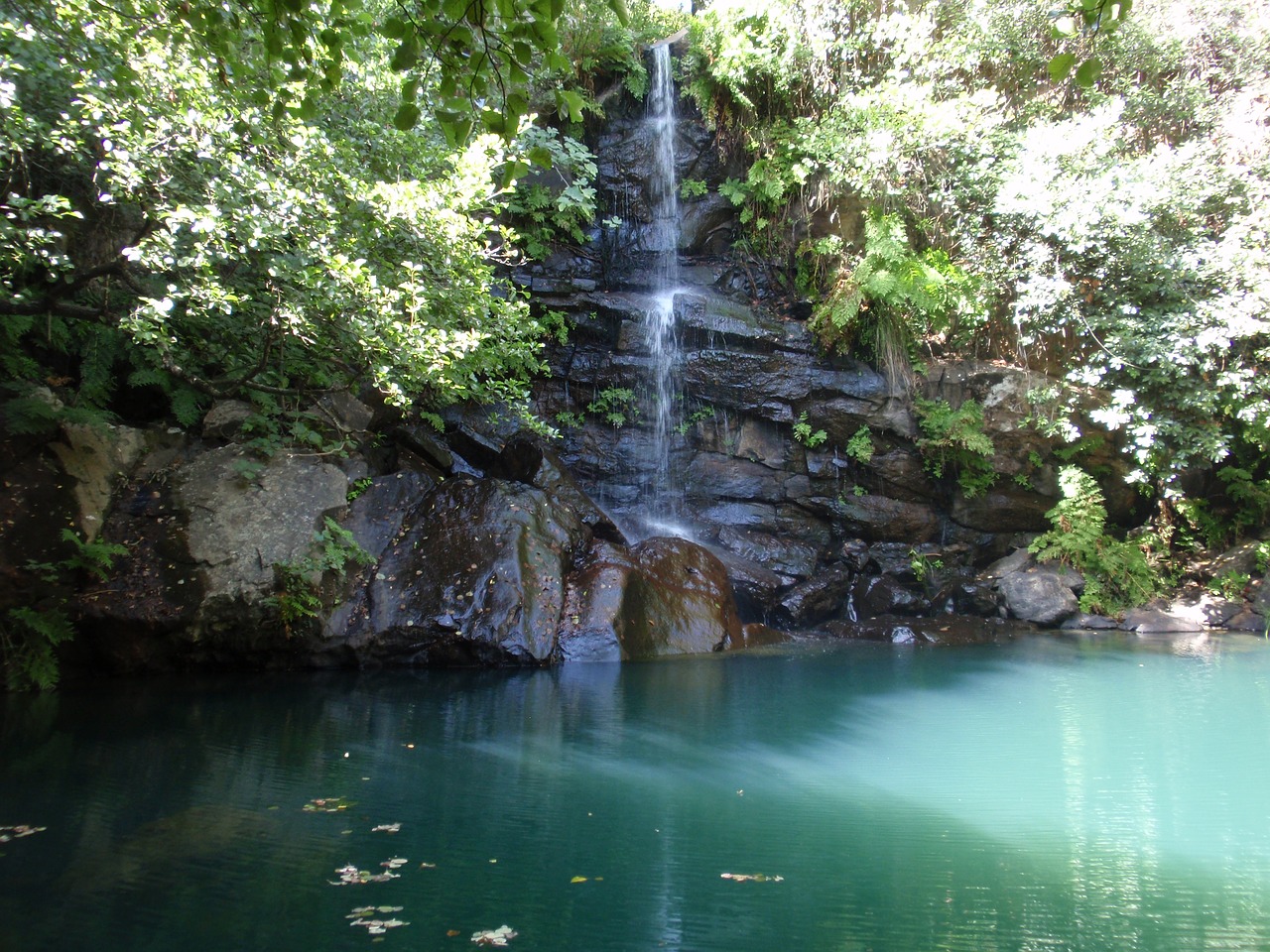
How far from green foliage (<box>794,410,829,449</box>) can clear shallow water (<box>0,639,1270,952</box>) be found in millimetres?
5463

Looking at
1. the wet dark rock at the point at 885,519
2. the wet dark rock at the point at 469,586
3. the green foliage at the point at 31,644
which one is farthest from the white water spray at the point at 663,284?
the green foliage at the point at 31,644

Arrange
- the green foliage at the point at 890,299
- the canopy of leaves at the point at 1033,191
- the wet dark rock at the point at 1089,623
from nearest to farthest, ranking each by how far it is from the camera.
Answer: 1. the canopy of leaves at the point at 1033,191
2. the wet dark rock at the point at 1089,623
3. the green foliage at the point at 890,299

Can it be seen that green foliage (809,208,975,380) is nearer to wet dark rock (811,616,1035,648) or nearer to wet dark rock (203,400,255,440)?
wet dark rock (811,616,1035,648)

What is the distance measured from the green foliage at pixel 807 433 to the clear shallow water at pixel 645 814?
17.9ft

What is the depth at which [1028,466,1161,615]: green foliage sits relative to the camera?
11359 mm

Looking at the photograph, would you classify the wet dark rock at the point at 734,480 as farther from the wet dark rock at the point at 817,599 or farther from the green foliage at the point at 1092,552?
the green foliage at the point at 1092,552

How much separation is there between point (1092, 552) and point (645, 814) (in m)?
10.00

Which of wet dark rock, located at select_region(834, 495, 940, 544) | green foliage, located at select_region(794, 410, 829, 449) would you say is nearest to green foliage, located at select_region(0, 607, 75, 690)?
green foliage, located at select_region(794, 410, 829, 449)

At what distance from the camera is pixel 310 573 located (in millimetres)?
7605

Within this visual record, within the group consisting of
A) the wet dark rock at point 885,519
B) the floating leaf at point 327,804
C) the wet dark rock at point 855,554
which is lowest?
the floating leaf at point 327,804

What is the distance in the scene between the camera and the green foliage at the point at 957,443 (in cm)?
1163

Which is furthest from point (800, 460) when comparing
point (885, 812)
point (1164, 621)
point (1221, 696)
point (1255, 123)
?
point (885, 812)

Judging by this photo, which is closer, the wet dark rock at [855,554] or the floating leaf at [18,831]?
the floating leaf at [18,831]

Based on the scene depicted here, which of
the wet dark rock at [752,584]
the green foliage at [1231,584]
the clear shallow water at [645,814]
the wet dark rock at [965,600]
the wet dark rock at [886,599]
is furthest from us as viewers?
the green foliage at [1231,584]
